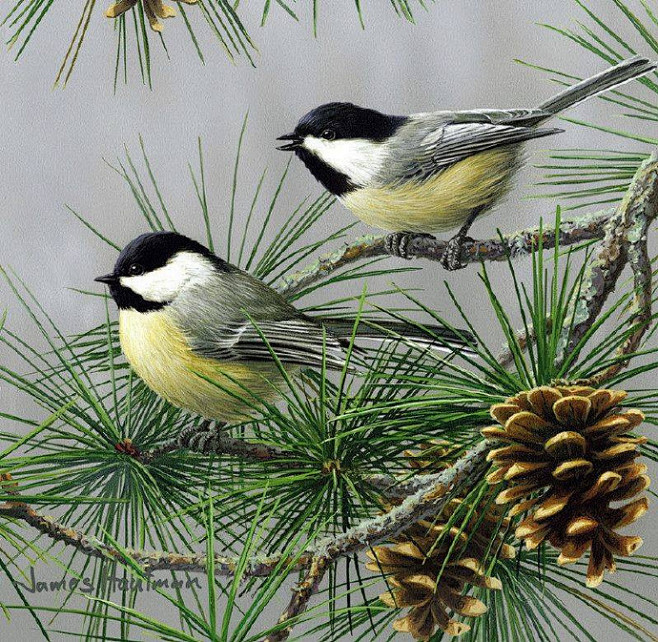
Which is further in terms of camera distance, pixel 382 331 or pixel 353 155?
pixel 353 155

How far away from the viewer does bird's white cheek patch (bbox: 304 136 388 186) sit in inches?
30.8

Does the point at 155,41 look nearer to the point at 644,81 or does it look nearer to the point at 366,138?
the point at 366,138

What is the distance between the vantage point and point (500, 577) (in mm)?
584

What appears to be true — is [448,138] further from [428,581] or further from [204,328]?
[428,581]

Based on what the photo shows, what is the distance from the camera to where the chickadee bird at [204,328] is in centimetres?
69

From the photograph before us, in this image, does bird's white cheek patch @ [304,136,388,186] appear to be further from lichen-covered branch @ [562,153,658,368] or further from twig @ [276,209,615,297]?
lichen-covered branch @ [562,153,658,368]

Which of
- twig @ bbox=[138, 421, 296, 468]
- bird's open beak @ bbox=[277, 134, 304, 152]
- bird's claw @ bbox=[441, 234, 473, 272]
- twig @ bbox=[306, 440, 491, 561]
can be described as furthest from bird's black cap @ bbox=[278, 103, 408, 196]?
twig @ bbox=[306, 440, 491, 561]

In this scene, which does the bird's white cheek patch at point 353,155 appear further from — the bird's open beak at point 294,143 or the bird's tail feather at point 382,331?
the bird's tail feather at point 382,331

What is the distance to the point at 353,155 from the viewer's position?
2.60ft

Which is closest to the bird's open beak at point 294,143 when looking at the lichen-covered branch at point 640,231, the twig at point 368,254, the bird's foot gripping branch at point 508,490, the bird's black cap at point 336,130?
the bird's black cap at point 336,130

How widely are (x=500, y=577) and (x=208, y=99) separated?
0.59 metres

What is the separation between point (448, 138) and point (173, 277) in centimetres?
29

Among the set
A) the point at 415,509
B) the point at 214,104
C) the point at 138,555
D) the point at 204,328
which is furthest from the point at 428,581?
the point at 214,104

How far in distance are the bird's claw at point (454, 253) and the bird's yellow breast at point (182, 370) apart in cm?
19
